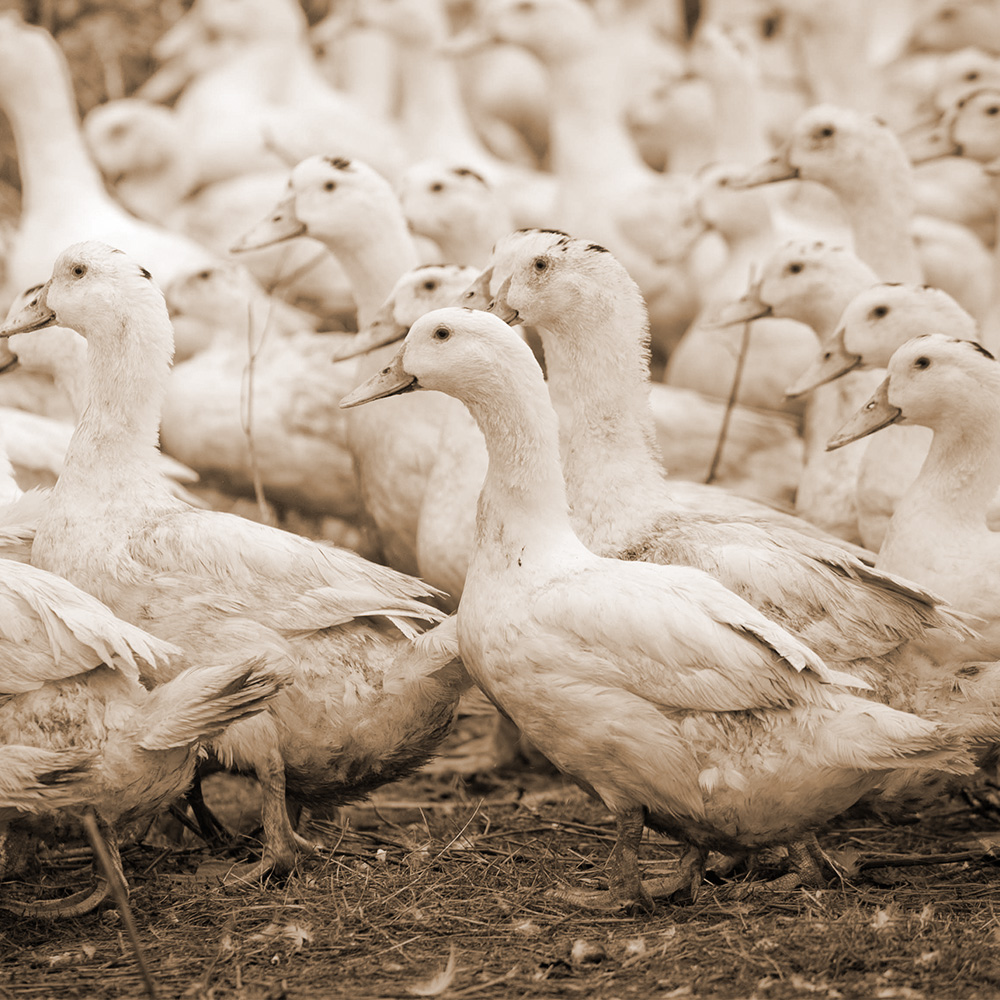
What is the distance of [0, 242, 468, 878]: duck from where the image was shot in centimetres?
422

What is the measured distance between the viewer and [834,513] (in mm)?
5758

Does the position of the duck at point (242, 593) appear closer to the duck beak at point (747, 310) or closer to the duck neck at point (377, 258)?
the duck neck at point (377, 258)

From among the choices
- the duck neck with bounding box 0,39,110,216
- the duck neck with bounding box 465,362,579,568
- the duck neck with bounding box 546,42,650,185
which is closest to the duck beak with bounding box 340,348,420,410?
the duck neck with bounding box 465,362,579,568

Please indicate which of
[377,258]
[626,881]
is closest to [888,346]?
[377,258]

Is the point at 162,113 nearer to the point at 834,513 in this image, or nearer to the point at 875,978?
the point at 834,513

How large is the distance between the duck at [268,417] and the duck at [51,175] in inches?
32.5

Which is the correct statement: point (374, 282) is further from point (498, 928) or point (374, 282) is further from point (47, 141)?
point (498, 928)

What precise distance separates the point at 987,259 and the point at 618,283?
4647 mm

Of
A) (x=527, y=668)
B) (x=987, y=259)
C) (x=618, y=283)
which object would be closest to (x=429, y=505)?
(x=618, y=283)

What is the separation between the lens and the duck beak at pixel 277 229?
640cm

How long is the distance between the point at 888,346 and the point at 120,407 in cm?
261

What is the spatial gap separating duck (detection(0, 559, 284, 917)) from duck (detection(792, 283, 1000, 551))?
2.51 meters

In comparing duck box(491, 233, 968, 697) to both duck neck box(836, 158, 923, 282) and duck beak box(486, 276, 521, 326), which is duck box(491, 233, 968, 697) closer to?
duck beak box(486, 276, 521, 326)

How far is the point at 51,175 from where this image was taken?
27.2ft
